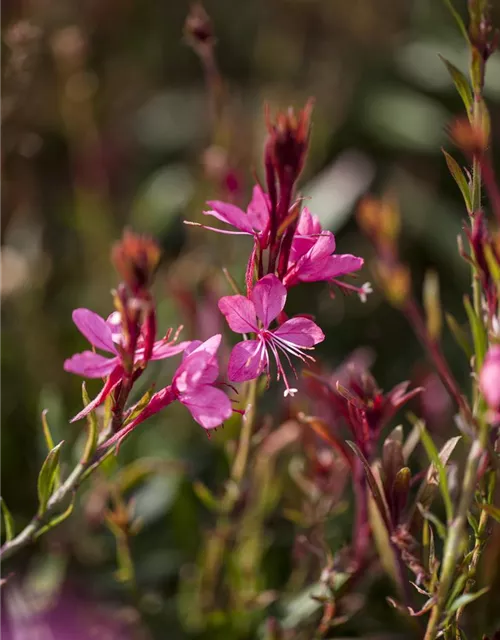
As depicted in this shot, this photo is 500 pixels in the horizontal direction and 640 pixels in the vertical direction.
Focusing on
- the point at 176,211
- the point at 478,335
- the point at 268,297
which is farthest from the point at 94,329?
the point at 176,211

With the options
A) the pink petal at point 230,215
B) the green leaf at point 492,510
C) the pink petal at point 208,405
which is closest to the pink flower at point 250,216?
the pink petal at point 230,215

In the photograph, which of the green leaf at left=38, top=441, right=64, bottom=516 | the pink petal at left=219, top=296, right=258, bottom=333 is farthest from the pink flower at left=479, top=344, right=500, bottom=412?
the green leaf at left=38, top=441, right=64, bottom=516

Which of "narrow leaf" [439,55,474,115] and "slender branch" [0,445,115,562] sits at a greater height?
"narrow leaf" [439,55,474,115]

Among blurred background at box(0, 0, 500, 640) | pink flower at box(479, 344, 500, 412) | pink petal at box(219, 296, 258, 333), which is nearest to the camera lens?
pink flower at box(479, 344, 500, 412)

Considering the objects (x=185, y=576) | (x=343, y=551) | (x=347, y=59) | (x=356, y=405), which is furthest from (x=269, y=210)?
(x=347, y=59)

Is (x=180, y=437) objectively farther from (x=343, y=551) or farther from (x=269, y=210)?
(x=269, y=210)

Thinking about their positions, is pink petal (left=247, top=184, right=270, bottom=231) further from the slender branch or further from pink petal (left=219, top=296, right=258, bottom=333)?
the slender branch
